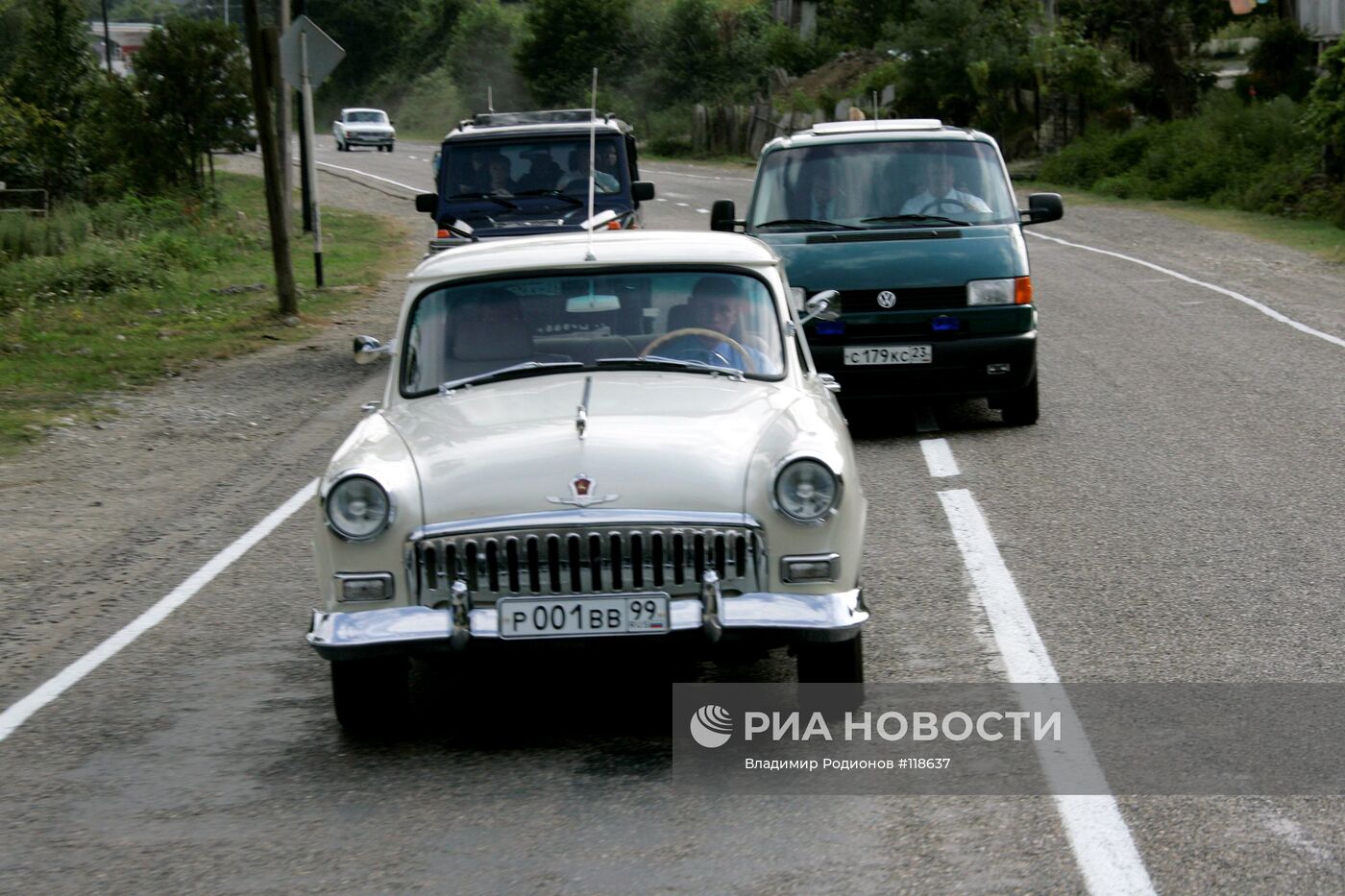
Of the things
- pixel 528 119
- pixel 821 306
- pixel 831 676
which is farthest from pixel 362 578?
pixel 528 119

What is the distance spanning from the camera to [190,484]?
10.7 m

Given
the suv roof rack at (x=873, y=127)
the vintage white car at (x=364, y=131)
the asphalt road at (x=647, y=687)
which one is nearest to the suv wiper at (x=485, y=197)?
the suv roof rack at (x=873, y=127)

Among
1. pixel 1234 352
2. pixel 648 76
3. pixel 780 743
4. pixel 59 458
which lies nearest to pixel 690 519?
pixel 780 743

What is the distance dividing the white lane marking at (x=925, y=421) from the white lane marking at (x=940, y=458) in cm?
47

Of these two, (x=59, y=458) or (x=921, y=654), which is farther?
(x=59, y=458)

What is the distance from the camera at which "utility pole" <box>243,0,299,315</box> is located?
1914cm

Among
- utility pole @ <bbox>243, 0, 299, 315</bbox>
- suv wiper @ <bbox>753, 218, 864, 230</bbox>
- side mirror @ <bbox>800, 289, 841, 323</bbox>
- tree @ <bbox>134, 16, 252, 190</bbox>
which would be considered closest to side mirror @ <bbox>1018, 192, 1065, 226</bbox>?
suv wiper @ <bbox>753, 218, 864, 230</bbox>

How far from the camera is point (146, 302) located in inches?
818

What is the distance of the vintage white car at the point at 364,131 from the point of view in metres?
60.7

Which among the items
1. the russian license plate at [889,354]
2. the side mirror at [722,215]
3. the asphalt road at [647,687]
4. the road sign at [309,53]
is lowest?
the asphalt road at [647,687]

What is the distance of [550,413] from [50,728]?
1.99 m

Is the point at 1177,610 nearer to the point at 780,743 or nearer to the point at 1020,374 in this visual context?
the point at 780,743

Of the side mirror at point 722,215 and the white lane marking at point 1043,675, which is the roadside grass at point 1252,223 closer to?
the side mirror at point 722,215

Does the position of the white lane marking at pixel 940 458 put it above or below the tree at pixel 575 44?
below
